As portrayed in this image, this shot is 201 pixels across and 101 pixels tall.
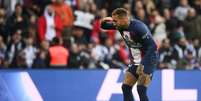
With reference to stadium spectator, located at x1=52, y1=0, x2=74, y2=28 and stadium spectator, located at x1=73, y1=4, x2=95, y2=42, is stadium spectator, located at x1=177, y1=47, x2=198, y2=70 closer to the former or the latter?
stadium spectator, located at x1=73, y1=4, x2=95, y2=42

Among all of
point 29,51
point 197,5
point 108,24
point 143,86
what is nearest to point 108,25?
point 108,24

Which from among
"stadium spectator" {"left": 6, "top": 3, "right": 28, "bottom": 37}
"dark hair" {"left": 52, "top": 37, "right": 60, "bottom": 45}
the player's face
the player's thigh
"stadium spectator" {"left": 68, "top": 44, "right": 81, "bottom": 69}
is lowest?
"stadium spectator" {"left": 68, "top": 44, "right": 81, "bottom": 69}

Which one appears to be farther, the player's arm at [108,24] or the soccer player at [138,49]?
the player's arm at [108,24]

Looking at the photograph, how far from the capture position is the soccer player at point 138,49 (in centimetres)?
1395

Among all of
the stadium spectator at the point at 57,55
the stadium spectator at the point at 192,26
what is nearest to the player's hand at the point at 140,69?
the stadium spectator at the point at 57,55

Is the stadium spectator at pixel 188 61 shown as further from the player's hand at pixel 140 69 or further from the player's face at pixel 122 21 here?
the player's face at pixel 122 21

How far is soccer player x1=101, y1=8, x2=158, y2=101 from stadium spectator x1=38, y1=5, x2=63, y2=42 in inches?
218

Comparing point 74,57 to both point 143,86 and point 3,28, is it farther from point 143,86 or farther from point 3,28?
point 143,86

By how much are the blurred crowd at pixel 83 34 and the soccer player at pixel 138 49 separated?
14.2ft

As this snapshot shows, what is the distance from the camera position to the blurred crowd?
18984 mm

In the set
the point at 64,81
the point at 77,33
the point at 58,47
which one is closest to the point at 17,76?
the point at 64,81

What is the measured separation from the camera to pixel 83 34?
2030 centimetres

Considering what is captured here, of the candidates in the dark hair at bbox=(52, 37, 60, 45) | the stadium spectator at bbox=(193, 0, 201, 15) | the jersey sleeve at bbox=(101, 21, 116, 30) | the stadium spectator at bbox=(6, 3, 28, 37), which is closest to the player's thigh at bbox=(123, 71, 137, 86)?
the jersey sleeve at bbox=(101, 21, 116, 30)

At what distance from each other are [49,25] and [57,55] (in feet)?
Result: 4.88
